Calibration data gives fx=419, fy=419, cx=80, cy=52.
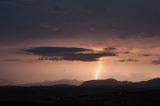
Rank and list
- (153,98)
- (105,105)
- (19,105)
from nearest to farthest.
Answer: (19,105) → (105,105) → (153,98)

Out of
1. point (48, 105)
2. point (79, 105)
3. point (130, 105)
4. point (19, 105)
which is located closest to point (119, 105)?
point (130, 105)

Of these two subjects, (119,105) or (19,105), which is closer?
(19,105)

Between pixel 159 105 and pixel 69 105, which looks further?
pixel 159 105

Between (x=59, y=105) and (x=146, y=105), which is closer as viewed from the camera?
(x=59, y=105)

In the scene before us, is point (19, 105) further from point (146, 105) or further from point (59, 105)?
point (146, 105)

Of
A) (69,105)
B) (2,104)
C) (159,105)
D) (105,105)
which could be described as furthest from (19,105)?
(159,105)

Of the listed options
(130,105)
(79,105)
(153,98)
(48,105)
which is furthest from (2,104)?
(153,98)

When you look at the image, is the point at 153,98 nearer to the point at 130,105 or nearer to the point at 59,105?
the point at 130,105

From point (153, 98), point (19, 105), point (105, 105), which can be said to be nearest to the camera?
point (19, 105)

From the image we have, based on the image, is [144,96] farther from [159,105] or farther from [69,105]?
[69,105]
